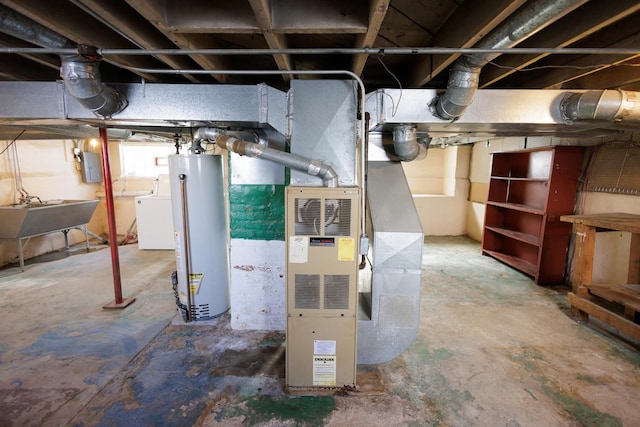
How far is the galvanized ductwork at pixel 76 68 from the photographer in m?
1.36

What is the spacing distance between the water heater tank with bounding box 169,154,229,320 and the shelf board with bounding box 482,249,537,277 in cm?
401

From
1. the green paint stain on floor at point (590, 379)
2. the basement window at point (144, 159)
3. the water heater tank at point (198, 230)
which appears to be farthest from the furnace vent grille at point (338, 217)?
the basement window at point (144, 159)

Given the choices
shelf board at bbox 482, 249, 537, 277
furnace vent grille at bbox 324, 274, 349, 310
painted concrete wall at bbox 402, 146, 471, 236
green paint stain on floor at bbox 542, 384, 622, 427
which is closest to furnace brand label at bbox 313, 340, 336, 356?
furnace vent grille at bbox 324, 274, 349, 310

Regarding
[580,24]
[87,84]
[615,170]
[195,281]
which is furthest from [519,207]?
[87,84]

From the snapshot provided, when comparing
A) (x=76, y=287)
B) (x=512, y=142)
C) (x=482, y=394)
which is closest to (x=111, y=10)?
(x=482, y=394)

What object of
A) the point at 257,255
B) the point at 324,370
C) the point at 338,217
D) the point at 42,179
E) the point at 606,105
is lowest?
the point at 324,370

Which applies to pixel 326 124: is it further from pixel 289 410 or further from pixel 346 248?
pixel 289 410

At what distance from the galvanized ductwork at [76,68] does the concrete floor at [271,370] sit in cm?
186

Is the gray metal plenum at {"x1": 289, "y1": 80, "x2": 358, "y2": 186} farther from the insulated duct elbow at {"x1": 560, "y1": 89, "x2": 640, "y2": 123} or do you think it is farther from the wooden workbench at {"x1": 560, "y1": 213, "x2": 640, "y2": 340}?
the wooden workbench at {"x1": 560, "y1": 213, "x2": 640, "y2": 340}

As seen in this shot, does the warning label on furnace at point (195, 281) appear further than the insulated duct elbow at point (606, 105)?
Yes

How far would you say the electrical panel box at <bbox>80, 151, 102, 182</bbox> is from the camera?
5.70 metres

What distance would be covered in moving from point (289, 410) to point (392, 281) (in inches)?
41.0

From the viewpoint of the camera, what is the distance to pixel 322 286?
6.07ft

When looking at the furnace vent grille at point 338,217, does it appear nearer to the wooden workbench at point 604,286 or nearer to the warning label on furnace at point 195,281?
the warning label on furnace at point 195,281
